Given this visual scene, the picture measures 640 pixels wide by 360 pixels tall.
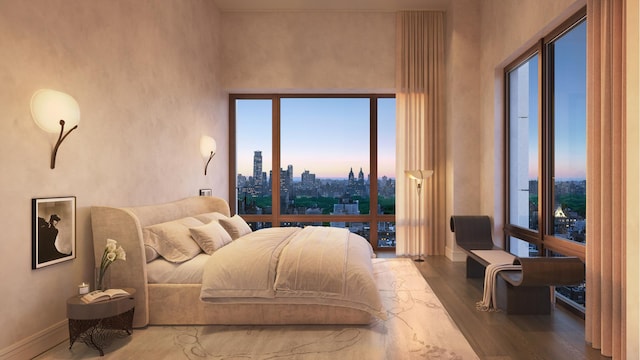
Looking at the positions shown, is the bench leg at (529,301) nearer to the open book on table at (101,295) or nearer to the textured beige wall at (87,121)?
the open book on table at (101,295)

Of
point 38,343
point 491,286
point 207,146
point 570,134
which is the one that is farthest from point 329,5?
point 38,343

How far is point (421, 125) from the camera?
6215 mm

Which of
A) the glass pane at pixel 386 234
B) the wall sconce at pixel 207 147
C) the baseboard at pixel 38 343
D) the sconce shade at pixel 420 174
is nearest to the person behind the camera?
the baseboard at pixel 38 343

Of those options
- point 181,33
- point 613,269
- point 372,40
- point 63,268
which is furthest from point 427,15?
point 63,268

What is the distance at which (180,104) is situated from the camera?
15.8 ft

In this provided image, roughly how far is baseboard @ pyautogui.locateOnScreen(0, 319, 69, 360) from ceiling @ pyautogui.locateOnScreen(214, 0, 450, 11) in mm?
4781

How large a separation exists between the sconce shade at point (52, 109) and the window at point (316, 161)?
12.6 ft

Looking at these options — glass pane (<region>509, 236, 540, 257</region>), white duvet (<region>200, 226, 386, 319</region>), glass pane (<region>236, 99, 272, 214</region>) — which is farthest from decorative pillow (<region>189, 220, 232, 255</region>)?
glass pane (<region>509, 236, 540, 257</region>)

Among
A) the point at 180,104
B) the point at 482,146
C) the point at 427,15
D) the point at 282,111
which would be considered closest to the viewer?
the point at 180,104

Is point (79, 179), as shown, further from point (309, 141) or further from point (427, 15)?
point (427, 15)

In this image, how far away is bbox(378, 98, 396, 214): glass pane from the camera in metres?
6.62

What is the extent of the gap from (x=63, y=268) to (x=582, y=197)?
13.6 ft

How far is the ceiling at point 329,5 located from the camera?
19.4ft

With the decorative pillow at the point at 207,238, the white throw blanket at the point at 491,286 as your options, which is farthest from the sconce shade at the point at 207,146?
the white throw blanket at the point at 491,286
